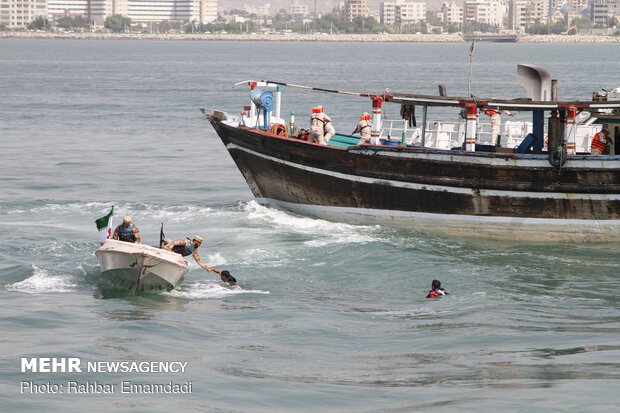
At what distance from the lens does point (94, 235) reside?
25.8m

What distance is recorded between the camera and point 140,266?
62.8 ft

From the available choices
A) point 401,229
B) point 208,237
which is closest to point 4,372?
point 208,237

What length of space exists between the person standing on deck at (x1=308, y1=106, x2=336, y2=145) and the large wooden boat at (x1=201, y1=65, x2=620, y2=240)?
1.16ft

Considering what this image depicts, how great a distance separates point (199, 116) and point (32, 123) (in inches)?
404

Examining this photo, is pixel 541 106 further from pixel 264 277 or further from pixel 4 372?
pixel 4 372

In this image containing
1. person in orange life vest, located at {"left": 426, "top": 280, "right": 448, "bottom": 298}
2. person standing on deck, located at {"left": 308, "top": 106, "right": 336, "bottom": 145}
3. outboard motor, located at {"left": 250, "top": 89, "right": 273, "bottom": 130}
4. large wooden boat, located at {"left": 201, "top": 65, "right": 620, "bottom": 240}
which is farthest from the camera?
outboard motor, located at {"left": 250, "top": 89, "right": 273, "bottom": 130}

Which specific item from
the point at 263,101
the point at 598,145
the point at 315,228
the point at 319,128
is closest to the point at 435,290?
the point at 315,228

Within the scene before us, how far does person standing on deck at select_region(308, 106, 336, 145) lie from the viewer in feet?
84.0

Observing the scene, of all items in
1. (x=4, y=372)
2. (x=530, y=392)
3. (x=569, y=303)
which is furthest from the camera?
(x=569, y=303)

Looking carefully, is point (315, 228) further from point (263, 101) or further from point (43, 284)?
point (43, 284)

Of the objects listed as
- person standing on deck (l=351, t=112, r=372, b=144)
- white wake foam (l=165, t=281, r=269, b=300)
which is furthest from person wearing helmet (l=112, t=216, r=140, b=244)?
person standing on deck (l=351, t=112, r=372, b=144)

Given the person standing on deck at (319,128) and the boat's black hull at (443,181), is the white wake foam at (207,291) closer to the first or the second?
the boat's black hull at (443,181)

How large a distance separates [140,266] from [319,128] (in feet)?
27.0

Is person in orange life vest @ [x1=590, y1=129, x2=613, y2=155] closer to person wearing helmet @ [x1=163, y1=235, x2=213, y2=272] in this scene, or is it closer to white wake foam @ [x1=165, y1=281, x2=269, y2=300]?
white wake foam @ [x1=165, y1=281, x2=269, y2=300]
